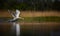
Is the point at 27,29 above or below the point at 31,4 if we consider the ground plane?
below

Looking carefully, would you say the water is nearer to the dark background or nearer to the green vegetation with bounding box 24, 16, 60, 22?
the green vegetation with bounding box 24, 16, 60, 22

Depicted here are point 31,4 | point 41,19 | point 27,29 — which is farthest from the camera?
point 31,4

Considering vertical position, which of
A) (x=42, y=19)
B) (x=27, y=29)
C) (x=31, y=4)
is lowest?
(x=27, y=29)

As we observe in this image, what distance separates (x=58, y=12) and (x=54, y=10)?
16 cm

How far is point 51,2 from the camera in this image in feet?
30.2

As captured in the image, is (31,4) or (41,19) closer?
(41,19)

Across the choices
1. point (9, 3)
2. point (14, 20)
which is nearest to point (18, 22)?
point (14, 20)

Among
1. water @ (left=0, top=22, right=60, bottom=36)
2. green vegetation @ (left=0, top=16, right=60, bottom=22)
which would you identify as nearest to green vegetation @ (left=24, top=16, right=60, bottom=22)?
green vegetation @ (left=0, top=16, right=60, bottom=22)

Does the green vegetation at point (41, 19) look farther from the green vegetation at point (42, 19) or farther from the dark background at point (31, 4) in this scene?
the dark background at point (31, 4)

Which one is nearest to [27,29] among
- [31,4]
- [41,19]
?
[41,19]

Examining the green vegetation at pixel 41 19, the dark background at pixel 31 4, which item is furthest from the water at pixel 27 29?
the dark background at pixel 31 4

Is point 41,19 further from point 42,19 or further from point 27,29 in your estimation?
point 27,29

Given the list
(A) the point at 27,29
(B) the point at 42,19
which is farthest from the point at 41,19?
(A) the point at 27,29

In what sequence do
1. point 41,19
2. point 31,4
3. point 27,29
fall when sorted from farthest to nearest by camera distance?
point 31,4 → point 41,19 → point 27,29
